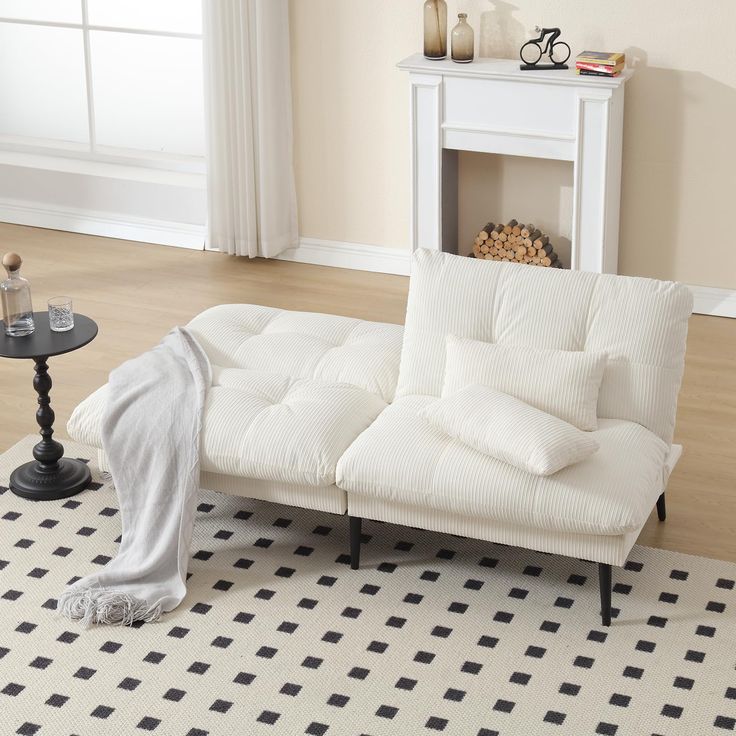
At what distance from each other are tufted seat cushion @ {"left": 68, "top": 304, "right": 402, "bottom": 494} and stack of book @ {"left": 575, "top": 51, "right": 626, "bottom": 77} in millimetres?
1655

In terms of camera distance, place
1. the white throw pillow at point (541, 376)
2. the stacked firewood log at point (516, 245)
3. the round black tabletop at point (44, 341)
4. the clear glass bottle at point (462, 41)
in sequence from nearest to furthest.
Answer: the white throw pillow at point (541, 376) < the round black tabletop at point (44, 341) < the clear glass bottle at point (462, 41) < the stacked firewood log at point (516, 245)

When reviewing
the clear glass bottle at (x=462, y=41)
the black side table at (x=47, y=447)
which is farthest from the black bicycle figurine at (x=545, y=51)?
the black side table at (x=47, y=447)

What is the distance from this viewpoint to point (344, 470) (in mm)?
3678

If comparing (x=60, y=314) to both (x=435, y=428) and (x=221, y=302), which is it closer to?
(x=435, y=428)

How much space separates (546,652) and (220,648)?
2.89ft

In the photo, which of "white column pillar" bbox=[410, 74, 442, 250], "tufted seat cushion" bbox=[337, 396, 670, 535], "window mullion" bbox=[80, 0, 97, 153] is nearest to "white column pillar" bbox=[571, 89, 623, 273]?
"white column pillar" bbox=[410, 74, 442, 250]

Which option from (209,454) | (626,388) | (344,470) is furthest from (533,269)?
(209,454)

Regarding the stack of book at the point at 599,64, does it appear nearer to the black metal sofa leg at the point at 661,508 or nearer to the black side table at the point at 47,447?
the black metal sofa leg at the point at 661,508

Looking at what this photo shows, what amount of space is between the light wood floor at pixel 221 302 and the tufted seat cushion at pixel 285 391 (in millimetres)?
884

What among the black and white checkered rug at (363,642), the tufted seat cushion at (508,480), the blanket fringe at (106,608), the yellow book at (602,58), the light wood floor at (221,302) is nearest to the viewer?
the black and white checkered rug at (363,642)

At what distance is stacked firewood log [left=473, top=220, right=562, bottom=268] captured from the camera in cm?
583

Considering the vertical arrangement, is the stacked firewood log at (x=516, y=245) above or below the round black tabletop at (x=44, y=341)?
below

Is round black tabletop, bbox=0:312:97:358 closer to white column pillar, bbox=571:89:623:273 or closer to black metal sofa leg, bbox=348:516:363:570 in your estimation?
black metal sofa leg, bbox=348:516:363:570

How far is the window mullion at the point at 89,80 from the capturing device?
696cm
